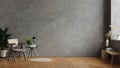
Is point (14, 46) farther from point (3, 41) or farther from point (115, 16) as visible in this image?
point (115, 16)

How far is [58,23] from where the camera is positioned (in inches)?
386

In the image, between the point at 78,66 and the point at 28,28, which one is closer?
the point at 78,66

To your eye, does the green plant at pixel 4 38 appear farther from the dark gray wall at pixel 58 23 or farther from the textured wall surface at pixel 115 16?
the textured wall surface at pixel 115 16

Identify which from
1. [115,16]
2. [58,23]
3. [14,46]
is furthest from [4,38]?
[115,16]

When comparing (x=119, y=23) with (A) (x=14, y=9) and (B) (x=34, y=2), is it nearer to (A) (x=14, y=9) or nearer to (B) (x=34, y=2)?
(B) (x=34, y=2)

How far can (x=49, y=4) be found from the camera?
9773mm

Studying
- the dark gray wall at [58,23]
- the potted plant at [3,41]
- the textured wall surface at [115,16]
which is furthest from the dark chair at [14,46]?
the textured wall surface at [115,16]

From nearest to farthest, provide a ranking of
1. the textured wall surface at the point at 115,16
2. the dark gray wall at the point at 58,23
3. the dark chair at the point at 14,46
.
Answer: the dark chair at the point at 14,46
the textured wall surface at the point at 115,16
the dark gray wall at the point at 58,23

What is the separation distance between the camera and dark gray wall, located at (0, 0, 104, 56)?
31.6ft

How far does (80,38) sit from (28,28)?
217 centimetres

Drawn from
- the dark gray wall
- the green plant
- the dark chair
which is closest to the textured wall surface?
the dark gray wall

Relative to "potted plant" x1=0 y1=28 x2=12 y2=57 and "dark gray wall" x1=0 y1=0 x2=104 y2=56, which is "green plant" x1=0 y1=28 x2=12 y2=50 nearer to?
"potted plant" x1=0 y1=28 x2=12 y2=57

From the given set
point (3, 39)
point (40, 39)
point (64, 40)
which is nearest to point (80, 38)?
point (64, 40)

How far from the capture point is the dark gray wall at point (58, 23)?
9.64m
